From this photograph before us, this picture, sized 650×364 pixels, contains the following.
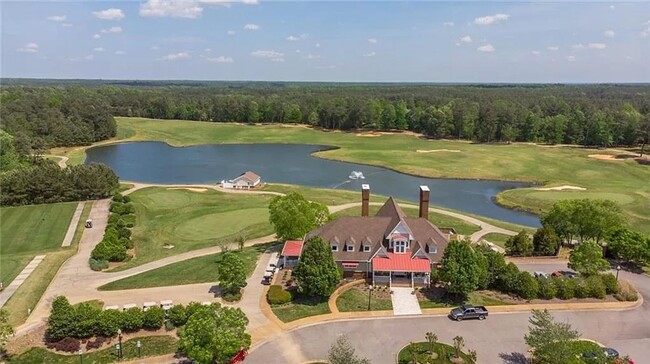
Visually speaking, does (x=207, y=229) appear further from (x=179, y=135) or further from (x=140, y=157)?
(x=179, y=135)

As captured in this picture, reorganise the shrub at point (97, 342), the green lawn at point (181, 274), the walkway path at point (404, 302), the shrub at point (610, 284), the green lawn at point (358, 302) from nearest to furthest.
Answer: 1. the shrub at point (97, 342)
2. the walkway path at point (404, 302)
3. the green lawn at point (358, 302)
4. the shrub at point (610, 284)
5. the green lawn at point (181, 274)

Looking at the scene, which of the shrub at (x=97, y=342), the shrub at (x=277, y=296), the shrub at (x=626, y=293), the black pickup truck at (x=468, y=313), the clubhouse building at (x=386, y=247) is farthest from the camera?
the clubhouse building at (x=386, y=247)

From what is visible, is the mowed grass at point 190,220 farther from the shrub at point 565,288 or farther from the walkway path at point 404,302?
the shrub at point 565,288

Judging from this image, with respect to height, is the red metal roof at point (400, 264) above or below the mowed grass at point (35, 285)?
above

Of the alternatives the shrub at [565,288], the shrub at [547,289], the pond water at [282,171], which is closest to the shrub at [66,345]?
the shrub at [547,289]

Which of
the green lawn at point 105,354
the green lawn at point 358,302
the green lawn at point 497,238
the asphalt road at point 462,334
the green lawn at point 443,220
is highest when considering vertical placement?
the green lawn at point 443,220

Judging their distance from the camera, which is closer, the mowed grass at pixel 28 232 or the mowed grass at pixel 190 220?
the mowed grass at pixel 28 232

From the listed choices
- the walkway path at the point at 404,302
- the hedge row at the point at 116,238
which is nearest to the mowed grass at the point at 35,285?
the hedge row at the point at 116,238

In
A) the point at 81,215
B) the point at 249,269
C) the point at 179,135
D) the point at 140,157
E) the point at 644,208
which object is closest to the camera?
the point at 249,269

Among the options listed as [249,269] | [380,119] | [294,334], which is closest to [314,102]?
[380,119]
